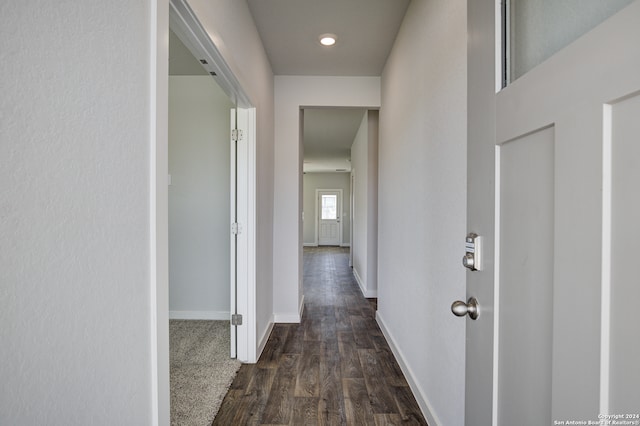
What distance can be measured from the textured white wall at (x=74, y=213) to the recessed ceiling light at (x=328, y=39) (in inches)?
76.4

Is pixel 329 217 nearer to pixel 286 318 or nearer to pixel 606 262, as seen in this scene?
pixel 286 318

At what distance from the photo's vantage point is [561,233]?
0.56 meters

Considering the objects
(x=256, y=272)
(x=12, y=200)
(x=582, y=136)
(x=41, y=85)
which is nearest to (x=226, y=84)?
(x=256, y=272)

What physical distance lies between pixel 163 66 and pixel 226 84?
1.04 m

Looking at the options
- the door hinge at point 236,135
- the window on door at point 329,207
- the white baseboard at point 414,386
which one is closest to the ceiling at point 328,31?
the door hinge at point 236,135

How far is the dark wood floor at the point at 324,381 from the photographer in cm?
186

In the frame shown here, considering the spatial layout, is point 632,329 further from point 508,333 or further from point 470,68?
point 470,68

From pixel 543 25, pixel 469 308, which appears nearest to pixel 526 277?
pixel 469 308

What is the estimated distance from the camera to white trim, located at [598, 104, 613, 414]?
18.7 inches

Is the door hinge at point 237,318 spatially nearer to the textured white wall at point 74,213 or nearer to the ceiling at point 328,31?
the textured white wall at point 74,213

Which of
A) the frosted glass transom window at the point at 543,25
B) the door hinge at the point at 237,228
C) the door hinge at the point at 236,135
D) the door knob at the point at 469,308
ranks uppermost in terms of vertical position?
the door hinge at the point at 236,135

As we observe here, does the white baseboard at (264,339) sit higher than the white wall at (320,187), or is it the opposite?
the white wall at (320,187)

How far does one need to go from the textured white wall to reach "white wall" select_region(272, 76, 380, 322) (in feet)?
8.17

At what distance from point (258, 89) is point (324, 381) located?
7.33ft
